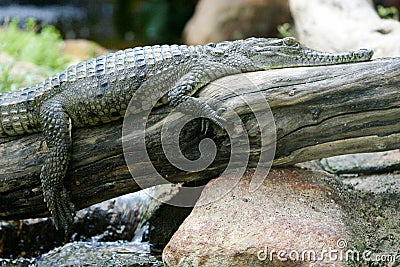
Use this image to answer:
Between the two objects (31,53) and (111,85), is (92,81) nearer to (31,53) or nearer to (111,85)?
(111,85)

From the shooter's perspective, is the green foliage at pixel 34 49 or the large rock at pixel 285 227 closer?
the large rock at pixel 285 227

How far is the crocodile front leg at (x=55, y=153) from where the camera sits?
147 inches

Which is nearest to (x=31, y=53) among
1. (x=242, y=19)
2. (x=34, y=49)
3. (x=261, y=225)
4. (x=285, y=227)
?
(x=34, y=49)

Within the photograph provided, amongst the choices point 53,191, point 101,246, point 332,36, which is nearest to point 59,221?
point 53,191

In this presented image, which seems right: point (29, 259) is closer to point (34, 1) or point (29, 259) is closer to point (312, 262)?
point (312, 262)

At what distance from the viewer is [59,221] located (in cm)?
391

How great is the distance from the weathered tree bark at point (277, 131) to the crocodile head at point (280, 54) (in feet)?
0.69

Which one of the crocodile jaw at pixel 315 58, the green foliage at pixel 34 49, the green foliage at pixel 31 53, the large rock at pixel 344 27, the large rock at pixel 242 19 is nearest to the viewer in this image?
the crocodile jaw at pixel 315 58

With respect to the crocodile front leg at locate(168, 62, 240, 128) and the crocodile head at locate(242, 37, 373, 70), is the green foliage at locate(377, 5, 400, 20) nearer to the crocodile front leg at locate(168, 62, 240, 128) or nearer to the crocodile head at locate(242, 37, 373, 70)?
the crocodile head at locate(242, 37, 373, 70)

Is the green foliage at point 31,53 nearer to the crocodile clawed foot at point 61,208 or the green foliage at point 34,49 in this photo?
the green foliage at point 34,49

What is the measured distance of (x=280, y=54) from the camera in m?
3.93

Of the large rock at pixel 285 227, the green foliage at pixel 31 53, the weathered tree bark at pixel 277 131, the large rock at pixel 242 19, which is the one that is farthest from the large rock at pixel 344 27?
the large rock at pixel 242 19

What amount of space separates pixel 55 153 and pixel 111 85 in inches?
23.9

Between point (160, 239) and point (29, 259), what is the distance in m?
1.06
